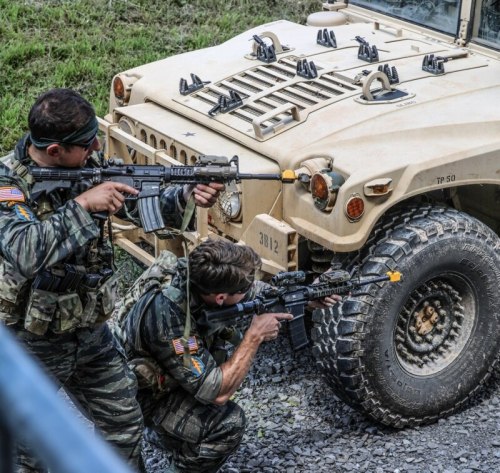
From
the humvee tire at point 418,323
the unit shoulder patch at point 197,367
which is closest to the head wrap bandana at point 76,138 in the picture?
the unit shoulder patch at point 197,367

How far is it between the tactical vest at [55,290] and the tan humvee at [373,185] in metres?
0.87

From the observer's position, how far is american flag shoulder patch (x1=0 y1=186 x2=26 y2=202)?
2.75m

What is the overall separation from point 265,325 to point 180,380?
1.09 feet

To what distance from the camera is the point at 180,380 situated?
3.11m

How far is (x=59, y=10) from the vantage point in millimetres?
7555

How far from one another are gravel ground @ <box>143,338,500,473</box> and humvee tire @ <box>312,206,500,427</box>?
10 centimetres

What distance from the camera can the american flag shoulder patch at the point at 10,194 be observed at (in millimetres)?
2750

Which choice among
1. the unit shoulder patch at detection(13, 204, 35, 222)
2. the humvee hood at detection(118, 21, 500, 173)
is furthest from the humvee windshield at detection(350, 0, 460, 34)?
the unit shoulder patch at detection(13, 204, 35, 222)

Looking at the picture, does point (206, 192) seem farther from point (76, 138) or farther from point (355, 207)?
point (355, 207)

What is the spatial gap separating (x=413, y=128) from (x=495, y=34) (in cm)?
103

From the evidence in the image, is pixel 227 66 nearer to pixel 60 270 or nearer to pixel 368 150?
pixel 368 150

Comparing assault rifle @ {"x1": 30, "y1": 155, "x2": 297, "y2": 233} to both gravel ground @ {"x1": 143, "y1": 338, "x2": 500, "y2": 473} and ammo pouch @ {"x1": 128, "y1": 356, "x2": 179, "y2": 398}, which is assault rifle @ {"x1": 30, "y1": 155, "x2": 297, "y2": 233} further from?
gravel ground @ {"x1": 143, "y1": 338, "x2": 500, "y2": 473}

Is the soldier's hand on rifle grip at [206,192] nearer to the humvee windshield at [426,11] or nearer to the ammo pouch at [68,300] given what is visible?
the ammo pouch at [68,300]

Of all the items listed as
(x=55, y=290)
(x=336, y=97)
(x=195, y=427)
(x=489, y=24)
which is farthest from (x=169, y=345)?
(x=489, y=24)
